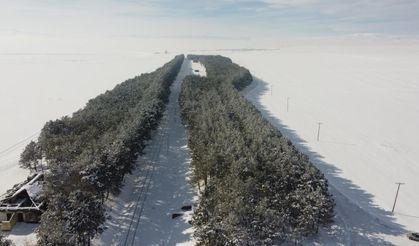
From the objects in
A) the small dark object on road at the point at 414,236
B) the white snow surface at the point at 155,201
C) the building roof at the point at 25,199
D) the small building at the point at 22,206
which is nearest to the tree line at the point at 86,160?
the white snow surface at the point at 155,201

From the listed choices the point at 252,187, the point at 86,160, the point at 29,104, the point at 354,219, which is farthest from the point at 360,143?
the point at 29,104

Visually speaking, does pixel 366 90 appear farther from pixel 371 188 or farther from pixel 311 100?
pixel 371 188

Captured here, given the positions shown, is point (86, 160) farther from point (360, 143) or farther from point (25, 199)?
point (360, 143)

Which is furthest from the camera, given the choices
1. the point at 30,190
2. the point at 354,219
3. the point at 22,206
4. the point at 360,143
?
the point at 360,143

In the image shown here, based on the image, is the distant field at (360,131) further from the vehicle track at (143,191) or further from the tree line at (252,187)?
the vehicle track at (143,191)

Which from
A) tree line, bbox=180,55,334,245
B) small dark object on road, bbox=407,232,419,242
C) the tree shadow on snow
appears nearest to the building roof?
tree line, bbox=180,55,334,245

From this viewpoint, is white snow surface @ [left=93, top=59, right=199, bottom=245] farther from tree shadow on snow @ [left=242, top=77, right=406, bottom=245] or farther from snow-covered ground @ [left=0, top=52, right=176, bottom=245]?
tree shadow on snow @ [left=242, top=77, right=406, bottom=245]
